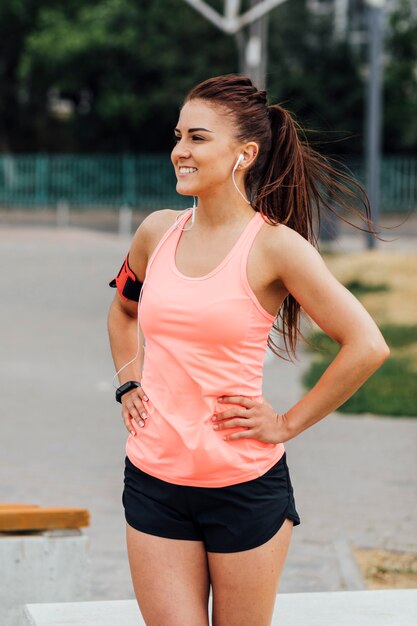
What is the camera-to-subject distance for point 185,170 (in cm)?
301

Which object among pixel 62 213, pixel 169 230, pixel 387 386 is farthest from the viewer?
pixel 62 213

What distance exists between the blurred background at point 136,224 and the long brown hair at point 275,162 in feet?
1.18

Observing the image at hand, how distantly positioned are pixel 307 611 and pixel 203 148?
1754 millimetres

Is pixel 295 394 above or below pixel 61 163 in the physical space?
above

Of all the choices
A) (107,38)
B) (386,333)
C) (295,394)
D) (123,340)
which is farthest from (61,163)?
(123,340)

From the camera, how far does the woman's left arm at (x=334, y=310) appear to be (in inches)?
115

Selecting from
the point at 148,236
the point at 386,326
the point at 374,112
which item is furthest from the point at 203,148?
the point at 374,112

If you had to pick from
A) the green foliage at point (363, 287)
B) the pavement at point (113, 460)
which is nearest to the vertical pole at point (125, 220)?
the green foliage at point (363, 287)

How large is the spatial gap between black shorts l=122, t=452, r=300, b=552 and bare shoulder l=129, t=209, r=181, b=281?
602 mm

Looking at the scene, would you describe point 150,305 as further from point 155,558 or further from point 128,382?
point 155,558

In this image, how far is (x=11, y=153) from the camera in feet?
138

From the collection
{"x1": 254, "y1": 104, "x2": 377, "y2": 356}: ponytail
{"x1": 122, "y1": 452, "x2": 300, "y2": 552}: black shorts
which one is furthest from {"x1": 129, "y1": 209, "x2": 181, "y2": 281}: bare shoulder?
{"x1": 122, "y1": 452, "x2": 300, "y2": 552}: black shorts

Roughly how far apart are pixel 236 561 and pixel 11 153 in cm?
4024

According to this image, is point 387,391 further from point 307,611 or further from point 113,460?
point 307,611
